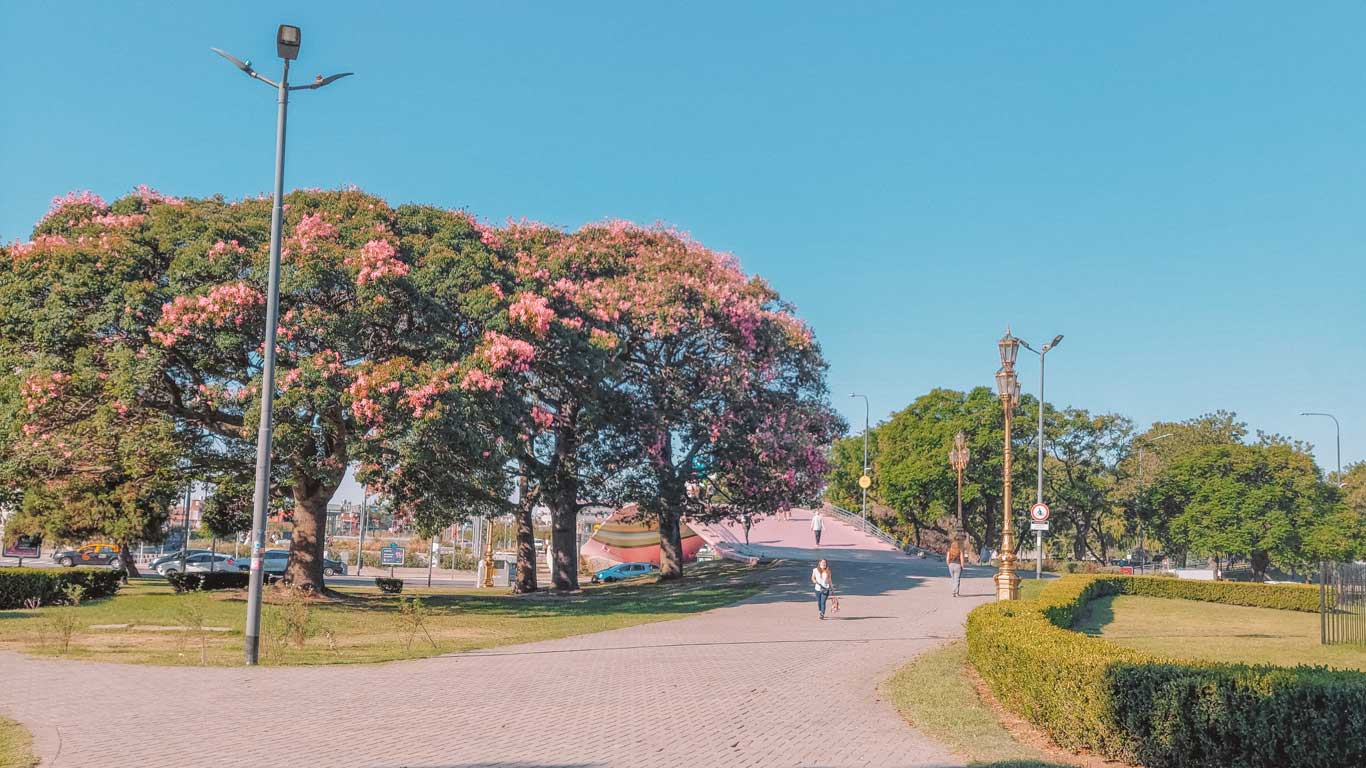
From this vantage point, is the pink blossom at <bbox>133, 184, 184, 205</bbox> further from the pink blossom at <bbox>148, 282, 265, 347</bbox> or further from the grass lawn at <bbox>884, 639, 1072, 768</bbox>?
the grass lawn at <bbox>884, 639, 1072, 768</bbox>

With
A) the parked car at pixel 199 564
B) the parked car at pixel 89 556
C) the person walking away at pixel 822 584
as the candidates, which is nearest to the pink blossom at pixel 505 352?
the person walking away at pixel 822 584

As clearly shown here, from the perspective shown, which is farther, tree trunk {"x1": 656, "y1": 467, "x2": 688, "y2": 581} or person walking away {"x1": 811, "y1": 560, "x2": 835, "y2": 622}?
tree trunk {"x1": 656, "y1": 467, "x2": 688, "y2": 581}

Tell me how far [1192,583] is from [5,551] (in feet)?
178

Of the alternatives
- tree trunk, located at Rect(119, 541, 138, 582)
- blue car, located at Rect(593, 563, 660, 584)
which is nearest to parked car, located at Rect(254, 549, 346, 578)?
tree trunk, located at Rect(119, 541, 138, 582)

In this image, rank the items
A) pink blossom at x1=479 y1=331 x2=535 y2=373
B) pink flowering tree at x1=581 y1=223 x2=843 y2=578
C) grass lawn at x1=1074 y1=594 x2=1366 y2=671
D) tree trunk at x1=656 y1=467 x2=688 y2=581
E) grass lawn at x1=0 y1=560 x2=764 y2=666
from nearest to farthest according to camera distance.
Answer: grass lawn at x1=0 y1=560 x2=764 y2=666 < grass lawn at x1=1074 y1=594 x2=1366 y2=671 < pink blossom at x1=479 y1=331 x2=535 y2=373 < pink flowering tree at x1=581 y1=223 x2=843 y2=578 < tree trunk at x1=656 y1=467 x2=688 y2=581

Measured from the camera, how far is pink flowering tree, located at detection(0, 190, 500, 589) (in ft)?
70.2

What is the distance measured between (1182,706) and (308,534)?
22.9 m

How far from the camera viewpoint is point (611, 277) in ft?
101

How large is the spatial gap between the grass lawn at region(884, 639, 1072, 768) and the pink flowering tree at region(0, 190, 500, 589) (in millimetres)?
12011

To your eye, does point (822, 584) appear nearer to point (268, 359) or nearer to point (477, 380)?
point (477, 380)

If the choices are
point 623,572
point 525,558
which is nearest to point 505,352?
point 525,558

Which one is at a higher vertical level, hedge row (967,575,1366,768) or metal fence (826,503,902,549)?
hedge row (967,575,1366,768)

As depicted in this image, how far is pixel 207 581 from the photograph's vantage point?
3034cm

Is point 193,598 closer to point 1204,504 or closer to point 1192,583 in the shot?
point 1192,583
